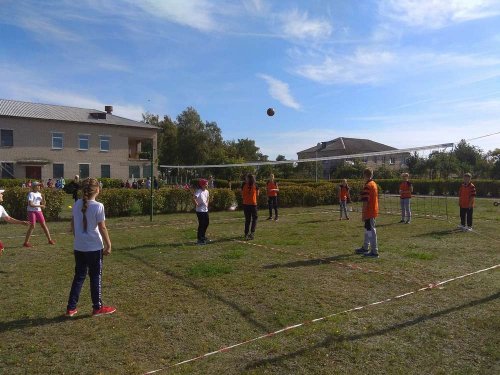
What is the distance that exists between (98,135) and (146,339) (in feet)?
142

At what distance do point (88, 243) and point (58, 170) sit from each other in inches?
1602

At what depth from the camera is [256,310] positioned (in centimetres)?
560

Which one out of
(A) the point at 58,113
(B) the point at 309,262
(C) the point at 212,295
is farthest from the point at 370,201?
(A) the point at 58,113

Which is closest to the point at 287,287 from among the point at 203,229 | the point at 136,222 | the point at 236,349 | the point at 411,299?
the point at 411,299

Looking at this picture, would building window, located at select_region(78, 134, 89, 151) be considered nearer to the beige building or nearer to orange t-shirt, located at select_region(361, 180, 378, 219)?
the beige building

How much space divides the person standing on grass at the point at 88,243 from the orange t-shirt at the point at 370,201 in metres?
5.67

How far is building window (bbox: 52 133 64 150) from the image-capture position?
42.0 m

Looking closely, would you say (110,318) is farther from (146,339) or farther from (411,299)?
(411,299)

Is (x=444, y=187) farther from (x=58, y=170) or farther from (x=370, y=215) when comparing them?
(x=58, y=170)

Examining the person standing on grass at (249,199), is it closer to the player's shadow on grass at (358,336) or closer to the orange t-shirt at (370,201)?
the orange t-shirt at (370,201)

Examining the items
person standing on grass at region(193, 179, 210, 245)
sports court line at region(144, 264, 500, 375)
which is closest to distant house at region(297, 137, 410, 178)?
person standing on grass at region(193, 179, 210, 245)

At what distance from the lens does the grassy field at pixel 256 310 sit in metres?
4.13

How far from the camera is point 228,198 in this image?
20891 mm

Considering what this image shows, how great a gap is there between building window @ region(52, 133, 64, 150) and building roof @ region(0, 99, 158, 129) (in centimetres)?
157
